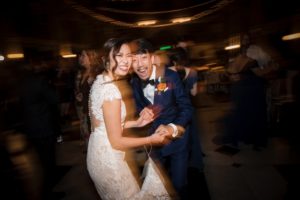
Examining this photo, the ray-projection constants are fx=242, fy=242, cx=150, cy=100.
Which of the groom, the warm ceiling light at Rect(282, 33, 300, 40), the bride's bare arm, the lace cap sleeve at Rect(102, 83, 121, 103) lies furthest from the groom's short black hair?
the warm ceiling light at Rect(282, 33, 300, 40)

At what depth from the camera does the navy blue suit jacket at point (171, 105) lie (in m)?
2.44

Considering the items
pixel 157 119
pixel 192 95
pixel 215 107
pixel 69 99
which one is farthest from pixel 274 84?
pixel 69 99

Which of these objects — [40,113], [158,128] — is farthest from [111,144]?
[40,113]

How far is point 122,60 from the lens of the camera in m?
1.95

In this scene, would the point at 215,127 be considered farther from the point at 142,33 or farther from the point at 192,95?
the point at 142,33

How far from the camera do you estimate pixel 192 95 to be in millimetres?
4059

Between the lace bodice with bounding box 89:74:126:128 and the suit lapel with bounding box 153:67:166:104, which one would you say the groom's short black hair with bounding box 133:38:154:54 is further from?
the lace bodice with bounding box 89:74:126:128

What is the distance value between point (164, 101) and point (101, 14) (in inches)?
308

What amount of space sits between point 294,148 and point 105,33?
8.97 metres

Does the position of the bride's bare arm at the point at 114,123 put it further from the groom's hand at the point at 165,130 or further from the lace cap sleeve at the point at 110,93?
the groom's hand at the point at 165,130

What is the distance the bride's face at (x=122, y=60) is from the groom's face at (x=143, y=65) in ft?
1.51

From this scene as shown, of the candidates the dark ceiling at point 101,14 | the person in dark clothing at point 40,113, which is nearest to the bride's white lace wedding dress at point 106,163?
the person in dark clothing at point 40,113

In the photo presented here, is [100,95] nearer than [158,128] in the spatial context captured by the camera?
Yes

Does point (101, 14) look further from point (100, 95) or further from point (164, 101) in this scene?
point (100, 95)
